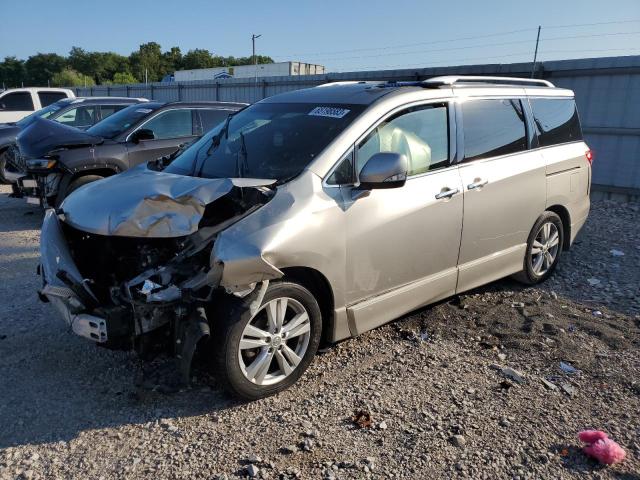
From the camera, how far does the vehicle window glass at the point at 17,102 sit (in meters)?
13.9

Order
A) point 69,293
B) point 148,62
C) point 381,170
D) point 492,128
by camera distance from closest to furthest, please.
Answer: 1. point 69,293
2. point 381,170
3. point 492,128
4. point 148,62

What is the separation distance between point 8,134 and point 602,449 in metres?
11.7

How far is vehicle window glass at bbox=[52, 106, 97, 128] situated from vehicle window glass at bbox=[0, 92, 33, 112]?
15.4 ft

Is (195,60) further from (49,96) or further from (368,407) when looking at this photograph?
(368,407)

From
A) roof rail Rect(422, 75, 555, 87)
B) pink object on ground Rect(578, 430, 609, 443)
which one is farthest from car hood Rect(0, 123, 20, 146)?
pink object on ground Rect(578, 430, 609, 443)

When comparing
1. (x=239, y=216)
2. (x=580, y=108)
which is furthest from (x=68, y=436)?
(x=580, y=108)

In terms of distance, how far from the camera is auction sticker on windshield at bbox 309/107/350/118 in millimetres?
3753

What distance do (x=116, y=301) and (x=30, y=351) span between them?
127 cm

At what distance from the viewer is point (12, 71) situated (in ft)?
289

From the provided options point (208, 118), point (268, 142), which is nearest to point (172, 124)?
point (208, 118)

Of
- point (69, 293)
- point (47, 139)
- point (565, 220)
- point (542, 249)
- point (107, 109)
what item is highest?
point (107, 109)

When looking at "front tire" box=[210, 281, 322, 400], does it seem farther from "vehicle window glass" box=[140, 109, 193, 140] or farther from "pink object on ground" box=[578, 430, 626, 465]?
"vehicle window glass" box=[140, 109, 193, 140]

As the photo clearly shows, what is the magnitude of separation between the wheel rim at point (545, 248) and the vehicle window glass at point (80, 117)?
903 centimetres

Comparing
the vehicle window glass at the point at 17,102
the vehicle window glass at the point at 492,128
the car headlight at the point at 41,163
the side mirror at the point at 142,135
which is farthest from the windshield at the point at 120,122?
the vehicle window glass at the point at 17,102
